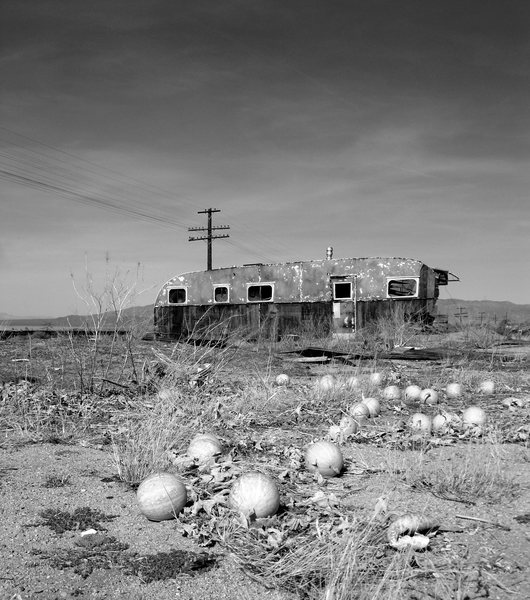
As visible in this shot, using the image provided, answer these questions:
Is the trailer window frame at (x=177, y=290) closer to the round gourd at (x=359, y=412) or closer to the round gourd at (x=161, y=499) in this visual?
the round gourd at (x=359, y=412)

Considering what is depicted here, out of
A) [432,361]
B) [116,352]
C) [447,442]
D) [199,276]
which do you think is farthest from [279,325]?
[447,442]

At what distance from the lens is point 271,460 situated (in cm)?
560

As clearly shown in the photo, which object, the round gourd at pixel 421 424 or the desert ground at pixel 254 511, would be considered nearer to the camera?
the desert ground at pixel 254 511

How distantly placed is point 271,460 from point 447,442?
6.90 feet

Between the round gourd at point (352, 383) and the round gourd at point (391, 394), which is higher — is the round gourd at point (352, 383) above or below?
above

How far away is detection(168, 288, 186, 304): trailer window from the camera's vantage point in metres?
23.5

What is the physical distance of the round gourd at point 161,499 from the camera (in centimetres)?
422

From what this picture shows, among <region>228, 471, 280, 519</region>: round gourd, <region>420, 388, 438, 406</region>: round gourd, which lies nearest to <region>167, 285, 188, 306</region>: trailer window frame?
<region>420, 388, 438, 406</region>: round gourd

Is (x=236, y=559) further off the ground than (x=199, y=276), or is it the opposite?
(x=199, y=276)

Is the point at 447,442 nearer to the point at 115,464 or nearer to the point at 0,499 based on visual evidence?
the point at 115,464

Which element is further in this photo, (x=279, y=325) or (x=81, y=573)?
(x=279, y=325)

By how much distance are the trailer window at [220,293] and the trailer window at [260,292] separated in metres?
1.04

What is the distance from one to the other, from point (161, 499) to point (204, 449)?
1203 mm

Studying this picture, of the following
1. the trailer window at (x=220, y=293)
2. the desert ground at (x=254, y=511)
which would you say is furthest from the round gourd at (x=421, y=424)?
the trailer window at (x=220, y=293)
